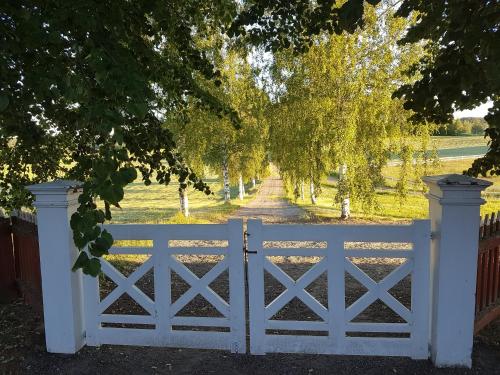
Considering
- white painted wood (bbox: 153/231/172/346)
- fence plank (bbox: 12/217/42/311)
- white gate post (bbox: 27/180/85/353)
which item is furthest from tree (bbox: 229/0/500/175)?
fence plank (bbox: 12/217/42/311)

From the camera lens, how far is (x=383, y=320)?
4547mm

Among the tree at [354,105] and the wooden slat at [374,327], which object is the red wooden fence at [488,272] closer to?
the wooden slat at [374,327]

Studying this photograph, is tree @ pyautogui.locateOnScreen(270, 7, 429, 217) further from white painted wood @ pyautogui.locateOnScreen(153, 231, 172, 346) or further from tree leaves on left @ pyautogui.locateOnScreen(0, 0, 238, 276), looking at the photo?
white painted wood @ pyautogui.locateOnScreen(153, 231, 172, 346)

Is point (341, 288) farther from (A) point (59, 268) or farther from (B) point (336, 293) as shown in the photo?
(A) point (59, 268)

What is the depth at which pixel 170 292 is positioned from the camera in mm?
3707

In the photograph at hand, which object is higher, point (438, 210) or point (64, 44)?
point (64, 44)

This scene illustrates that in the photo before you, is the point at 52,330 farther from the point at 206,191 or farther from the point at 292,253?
the point at 292,253

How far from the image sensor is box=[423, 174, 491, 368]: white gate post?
3.24 m

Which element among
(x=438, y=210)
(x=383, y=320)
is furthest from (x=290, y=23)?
(x=383, y=320)

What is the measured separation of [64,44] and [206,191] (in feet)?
8.40

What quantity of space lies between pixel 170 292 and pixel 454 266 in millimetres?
2546

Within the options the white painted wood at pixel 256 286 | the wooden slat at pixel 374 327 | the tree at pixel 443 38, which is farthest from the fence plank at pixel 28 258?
the wooden slat at pixel 374 327

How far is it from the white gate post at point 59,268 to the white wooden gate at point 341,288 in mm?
1703

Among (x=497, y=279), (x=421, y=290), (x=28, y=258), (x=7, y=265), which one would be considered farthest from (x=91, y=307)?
(x=497, y=279)
